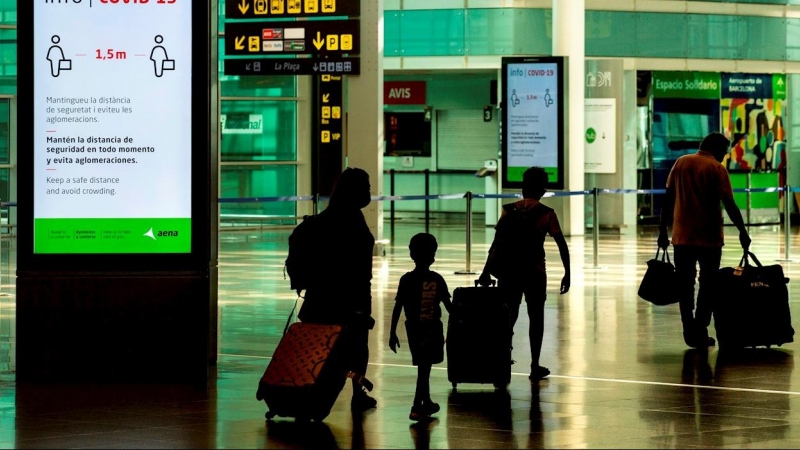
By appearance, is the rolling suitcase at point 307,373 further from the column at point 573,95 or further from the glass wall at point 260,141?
the glass wall at point 260,141

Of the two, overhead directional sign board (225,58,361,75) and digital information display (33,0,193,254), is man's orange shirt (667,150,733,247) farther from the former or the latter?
overhead directional sign board (225,58,361,75)

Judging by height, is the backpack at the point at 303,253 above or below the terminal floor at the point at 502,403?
above

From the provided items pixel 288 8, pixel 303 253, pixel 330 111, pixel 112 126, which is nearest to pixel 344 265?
pixel 303 253

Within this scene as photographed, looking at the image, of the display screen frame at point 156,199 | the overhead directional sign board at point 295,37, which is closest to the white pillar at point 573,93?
the overhead directional sign board at point 295,37

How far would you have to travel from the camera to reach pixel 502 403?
9.67 metres

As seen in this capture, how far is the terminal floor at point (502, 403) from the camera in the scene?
834 cm

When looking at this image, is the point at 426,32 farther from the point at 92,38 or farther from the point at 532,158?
the point at 92,38

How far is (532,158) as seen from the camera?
2603 cm

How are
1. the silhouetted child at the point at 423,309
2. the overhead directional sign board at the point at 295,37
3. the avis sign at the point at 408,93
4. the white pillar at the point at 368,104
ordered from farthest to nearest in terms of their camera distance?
the avis sign at the point at 408,93, the white pillar at the point at 368,104, the overhead directional sign board at the point at 295,37, the silhouetted child at the point at 423,309

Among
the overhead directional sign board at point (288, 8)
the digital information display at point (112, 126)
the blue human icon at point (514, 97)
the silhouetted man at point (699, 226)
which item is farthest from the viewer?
the blue human icon at point (514, 97)

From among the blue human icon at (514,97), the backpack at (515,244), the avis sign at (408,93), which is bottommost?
the backpack at (515,244)

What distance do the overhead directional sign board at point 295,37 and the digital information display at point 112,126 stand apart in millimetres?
11181

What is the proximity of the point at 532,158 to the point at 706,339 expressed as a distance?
1356 cm

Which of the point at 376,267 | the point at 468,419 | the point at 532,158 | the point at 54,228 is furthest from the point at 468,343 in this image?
the point at 532,158
